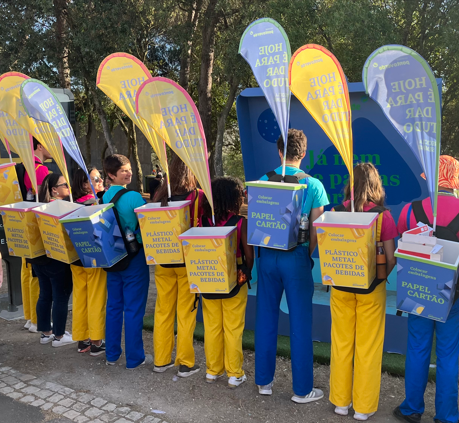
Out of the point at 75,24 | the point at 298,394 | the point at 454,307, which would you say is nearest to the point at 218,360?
the point at 298,394

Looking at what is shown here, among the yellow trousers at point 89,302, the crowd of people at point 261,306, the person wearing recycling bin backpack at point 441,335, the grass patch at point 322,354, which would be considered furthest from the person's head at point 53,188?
the person wearing recycling bin backpack at point 441,335

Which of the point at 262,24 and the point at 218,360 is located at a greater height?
the point at 262,24

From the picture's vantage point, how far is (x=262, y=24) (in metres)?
3.30

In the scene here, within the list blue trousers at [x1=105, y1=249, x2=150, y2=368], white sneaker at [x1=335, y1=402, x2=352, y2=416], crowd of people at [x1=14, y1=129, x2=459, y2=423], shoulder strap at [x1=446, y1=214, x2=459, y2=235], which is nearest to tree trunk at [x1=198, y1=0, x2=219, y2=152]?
crowd of people at [x1=14, y1=129, x2=459, y2=423]

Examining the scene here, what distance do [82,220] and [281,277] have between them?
5.15ft

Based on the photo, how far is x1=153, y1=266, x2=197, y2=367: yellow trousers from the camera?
12.7ft

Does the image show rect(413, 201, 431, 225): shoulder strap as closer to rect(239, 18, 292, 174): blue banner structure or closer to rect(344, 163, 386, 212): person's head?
rect(344, 163, 386, 212): person's head

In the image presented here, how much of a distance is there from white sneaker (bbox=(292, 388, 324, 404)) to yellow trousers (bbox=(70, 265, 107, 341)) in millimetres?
1840

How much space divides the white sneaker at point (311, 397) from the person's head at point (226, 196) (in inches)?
54.9

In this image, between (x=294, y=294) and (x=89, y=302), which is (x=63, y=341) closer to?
(x=89, y=302)

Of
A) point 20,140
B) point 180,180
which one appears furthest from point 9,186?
point 180,180

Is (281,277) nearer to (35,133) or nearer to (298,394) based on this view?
(298,394)

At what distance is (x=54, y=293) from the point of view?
A: 181 inches

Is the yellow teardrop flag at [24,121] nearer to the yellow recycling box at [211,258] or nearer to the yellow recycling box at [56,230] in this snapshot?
the yellow recycling box at [56,230]
